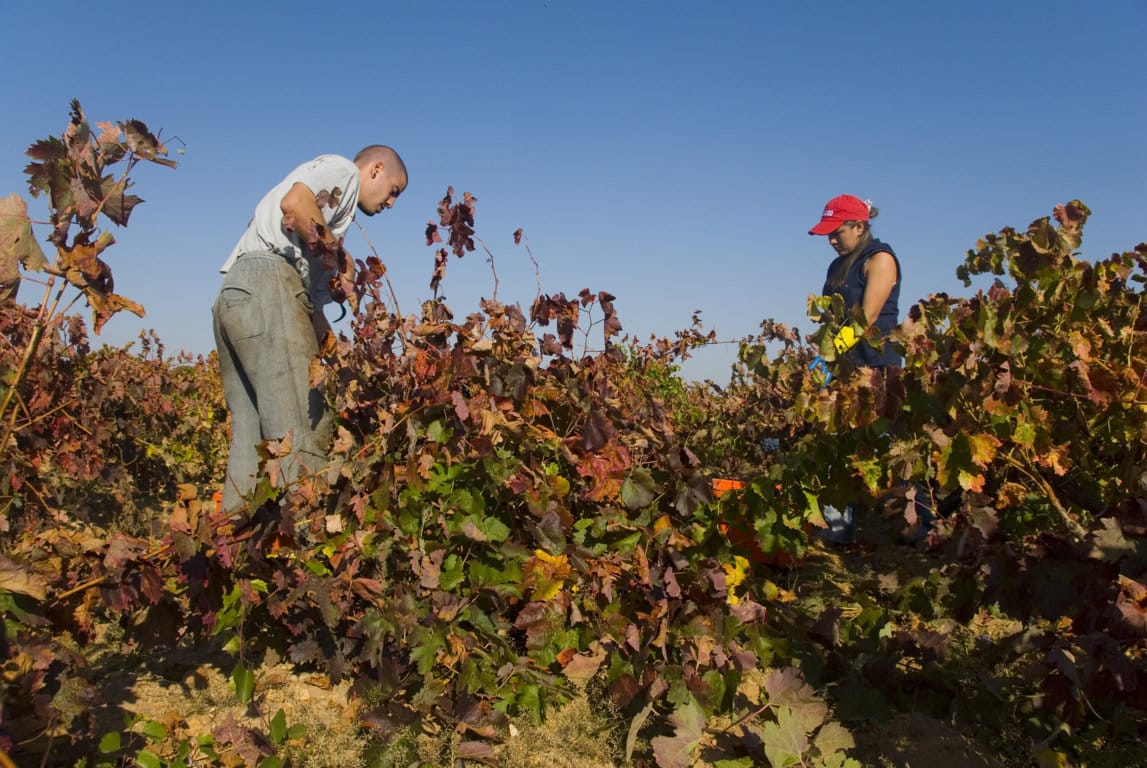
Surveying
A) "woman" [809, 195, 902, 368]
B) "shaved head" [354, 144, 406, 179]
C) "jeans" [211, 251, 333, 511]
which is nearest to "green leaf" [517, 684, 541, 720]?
"jeans" [211, 251, 333, 511]

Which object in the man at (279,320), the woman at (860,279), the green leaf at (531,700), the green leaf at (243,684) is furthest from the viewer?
the woman at (860,279)

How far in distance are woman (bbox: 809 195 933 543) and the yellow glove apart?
163 cm

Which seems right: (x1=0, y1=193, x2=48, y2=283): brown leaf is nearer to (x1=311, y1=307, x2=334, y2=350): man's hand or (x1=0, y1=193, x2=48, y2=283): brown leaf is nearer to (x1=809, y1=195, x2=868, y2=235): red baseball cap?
(x1=311, y1=307, x2=334, y2=350): man's hand

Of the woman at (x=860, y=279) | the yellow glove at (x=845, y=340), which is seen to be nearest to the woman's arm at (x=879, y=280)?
the woman at (x=860, y=279)

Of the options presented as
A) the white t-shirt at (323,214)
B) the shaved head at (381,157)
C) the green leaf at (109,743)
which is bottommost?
the green leaf at (109,743)

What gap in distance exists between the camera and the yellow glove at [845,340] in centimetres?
245

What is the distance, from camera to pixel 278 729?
2119 millimetres

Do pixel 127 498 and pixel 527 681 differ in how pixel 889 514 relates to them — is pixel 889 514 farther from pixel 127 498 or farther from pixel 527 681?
pixel 127 498

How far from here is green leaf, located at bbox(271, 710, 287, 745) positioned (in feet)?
6.91

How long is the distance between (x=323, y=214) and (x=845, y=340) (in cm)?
194

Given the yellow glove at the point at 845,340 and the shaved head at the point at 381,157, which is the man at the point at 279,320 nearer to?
the shaved head at the point at 381,157

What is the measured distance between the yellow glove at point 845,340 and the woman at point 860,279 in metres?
1.63

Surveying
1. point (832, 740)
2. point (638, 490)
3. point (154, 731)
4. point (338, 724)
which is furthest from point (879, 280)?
point (154, 731)

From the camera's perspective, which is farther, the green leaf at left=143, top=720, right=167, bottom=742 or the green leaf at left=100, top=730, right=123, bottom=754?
the green leaf at left=143, top=720, right=167, bottom=742
